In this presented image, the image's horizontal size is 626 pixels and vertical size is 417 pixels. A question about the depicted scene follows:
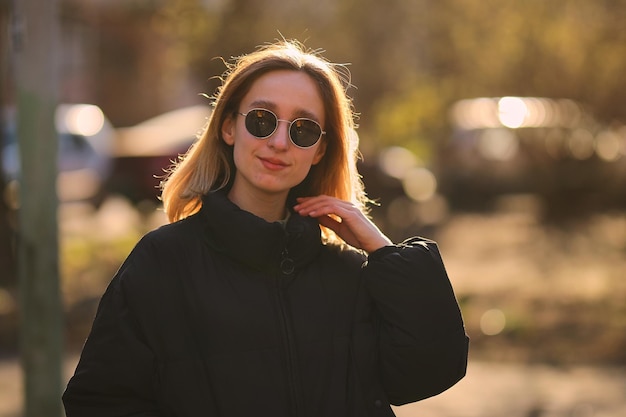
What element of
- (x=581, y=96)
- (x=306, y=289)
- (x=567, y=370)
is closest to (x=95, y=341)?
(x=306, y=289)

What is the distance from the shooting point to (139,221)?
53.8 feet

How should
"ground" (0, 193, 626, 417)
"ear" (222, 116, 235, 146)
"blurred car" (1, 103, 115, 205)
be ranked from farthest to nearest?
"blurred car" (1, 103, 115, 205), "ground" (0, 193, 626, 417), "ear" (222, 116, 235, 146)

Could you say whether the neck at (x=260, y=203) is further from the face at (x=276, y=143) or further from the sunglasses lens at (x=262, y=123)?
the sunglasses lens at (x=262, y=123)

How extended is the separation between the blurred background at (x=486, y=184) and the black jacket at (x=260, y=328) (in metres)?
1.23

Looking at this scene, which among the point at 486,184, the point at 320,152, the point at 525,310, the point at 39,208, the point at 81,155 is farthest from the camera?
the point at 81,155

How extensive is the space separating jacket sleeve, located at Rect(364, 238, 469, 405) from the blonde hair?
28 centimetres

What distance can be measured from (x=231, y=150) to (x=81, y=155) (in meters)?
18.5

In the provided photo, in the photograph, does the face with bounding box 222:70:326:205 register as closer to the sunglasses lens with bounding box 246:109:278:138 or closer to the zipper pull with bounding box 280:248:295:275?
the sunglasses lens with bounding box 246:109:278:138

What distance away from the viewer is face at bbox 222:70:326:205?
3.14 metres

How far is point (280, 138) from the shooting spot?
3.13 meters

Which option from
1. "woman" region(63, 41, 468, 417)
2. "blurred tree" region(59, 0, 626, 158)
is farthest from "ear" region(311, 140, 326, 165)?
"blurred tree" region(59, 0, 626, 158)

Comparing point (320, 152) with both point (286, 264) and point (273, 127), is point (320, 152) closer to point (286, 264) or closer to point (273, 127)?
point (273, 127)

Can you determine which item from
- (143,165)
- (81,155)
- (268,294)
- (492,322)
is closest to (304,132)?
(268,294)

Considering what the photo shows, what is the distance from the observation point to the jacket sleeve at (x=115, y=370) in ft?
9.29
